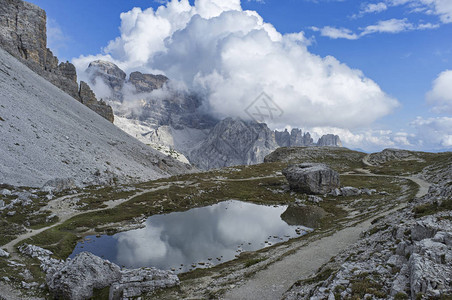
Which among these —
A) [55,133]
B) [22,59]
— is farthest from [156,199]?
[22,59]

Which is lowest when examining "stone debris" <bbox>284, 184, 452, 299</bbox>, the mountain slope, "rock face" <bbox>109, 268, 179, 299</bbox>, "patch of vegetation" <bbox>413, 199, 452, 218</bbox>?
"rock face" <bbox>109, 268, 179, 299</bbox>

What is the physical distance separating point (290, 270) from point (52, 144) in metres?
94.5

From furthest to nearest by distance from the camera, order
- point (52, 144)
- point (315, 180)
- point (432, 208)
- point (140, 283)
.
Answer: point (52, 144) < point (315, 180) < point (432, 208) < point (140, 283)

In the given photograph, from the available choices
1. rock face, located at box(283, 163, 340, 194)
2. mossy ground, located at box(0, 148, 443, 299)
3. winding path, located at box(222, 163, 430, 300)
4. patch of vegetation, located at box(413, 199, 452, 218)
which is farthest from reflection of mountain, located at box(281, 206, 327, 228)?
patch of vegetation, located at box(413, 199, 452, 218)

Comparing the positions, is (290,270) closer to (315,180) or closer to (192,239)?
(192,239)

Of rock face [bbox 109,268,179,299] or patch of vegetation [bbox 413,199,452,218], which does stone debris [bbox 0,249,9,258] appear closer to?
rock face [bbox 109,268,179,299]

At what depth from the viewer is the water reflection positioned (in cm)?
4012

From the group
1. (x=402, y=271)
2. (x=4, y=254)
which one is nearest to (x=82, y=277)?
(x=4, y=254)

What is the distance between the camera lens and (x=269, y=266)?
1183 inches

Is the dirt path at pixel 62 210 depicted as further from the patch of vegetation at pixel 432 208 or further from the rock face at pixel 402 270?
the patch of vegetation at pixel 432 208

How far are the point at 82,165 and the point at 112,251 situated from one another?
59322 millimetres

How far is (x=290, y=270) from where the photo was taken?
92.4 feet

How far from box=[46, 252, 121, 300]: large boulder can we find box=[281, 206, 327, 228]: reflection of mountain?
42.7 m

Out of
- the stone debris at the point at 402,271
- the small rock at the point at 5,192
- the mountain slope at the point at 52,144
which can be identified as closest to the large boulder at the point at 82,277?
the stone debris at the point at 402,271
